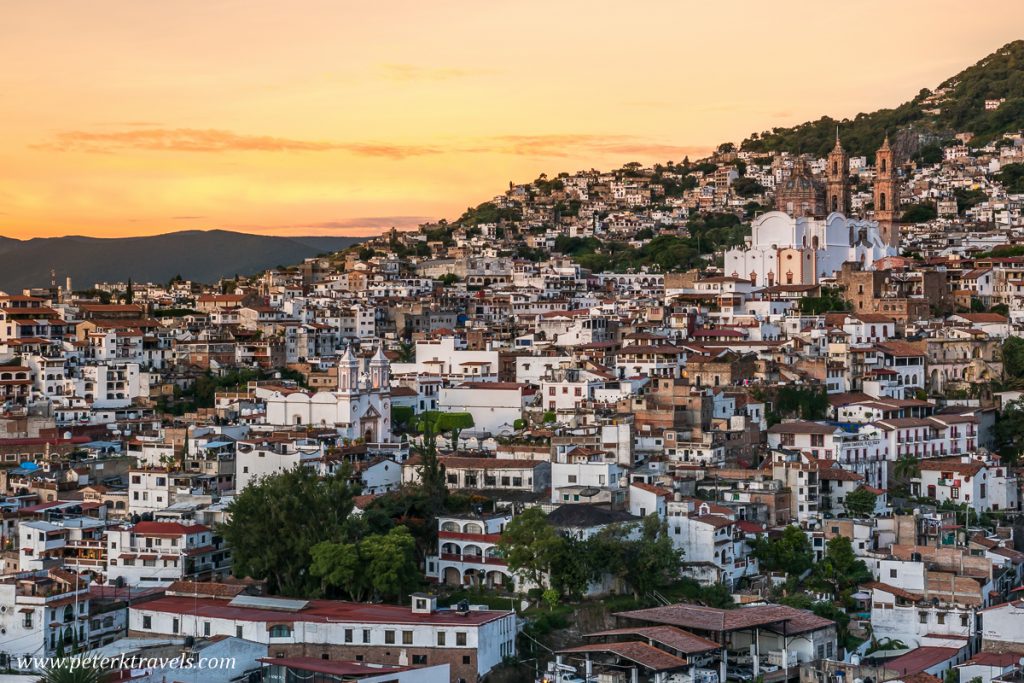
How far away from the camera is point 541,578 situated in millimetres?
25641

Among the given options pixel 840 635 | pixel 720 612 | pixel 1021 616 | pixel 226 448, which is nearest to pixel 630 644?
pixel 720 612

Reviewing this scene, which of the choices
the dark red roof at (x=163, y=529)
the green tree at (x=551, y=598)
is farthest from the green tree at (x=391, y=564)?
the dark red roof at (x=163, y=529)

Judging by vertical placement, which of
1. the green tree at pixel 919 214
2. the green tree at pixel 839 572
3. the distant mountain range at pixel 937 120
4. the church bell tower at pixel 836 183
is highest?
the distant mountain range at pixel 937 120

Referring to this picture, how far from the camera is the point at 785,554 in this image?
27.5 metres

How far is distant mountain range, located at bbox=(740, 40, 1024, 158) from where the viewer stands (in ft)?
290

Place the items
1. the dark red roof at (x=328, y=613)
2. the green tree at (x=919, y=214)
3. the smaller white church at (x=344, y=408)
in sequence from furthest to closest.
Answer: the green tree at (x=919, y=214) < the smaller white church at (x=344, y=408) < the dark red roof at (x=328, y=613)

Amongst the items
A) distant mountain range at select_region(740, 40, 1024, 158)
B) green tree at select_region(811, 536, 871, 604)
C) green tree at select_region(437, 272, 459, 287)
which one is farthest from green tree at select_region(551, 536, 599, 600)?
distant mountain range at select_region(740, 40, 1024, 158)

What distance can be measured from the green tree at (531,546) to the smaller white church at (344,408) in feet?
33.3

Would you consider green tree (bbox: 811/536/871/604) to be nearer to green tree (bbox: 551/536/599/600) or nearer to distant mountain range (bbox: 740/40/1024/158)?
green tree (bbox: 551/536/599/600)

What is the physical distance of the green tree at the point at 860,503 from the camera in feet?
97.1

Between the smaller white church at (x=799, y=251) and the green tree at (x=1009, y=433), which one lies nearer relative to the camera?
the green tree at (x=1009, y=433)

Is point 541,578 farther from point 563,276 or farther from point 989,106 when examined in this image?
point 989,106

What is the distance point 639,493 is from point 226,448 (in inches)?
361

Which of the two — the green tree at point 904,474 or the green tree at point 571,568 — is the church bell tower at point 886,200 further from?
the green tree at point 571,568
